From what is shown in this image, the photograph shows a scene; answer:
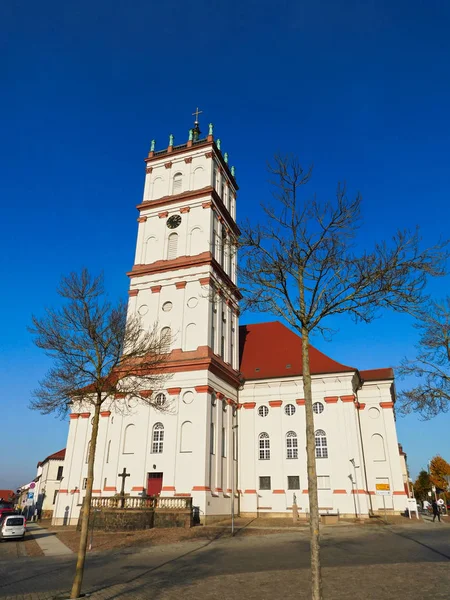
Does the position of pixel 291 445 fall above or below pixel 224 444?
above

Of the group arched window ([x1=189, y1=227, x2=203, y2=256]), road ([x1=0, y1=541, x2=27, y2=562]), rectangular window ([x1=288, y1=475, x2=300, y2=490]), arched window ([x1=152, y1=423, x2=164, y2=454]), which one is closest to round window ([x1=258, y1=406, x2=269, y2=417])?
rectangular window ([x1=288, y1=475, x2=300, y2=490])

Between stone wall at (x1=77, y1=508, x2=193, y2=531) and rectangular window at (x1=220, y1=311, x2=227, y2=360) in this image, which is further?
rectangular window at (x1=220, y1=311, x2=227, y2=360)

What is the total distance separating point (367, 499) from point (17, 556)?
24.8 metres

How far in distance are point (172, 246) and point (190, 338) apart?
9.22 m

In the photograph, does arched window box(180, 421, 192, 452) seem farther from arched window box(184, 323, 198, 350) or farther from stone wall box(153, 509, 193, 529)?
arched window box(184, 323, 198, 350)

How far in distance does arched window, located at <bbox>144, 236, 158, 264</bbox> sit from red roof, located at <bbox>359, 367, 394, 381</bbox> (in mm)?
21545

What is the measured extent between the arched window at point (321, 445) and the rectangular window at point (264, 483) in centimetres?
457

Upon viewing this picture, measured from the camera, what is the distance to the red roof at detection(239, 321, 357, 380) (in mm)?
38406

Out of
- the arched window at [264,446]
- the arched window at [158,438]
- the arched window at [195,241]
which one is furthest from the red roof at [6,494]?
the arched window at [195,241]

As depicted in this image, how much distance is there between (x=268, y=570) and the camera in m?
13.0

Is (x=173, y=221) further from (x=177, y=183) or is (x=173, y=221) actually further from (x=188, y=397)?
(x=188, y=397)

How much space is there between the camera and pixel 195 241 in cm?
3878

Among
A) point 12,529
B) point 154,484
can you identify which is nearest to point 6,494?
point 154,484

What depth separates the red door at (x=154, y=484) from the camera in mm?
30969
